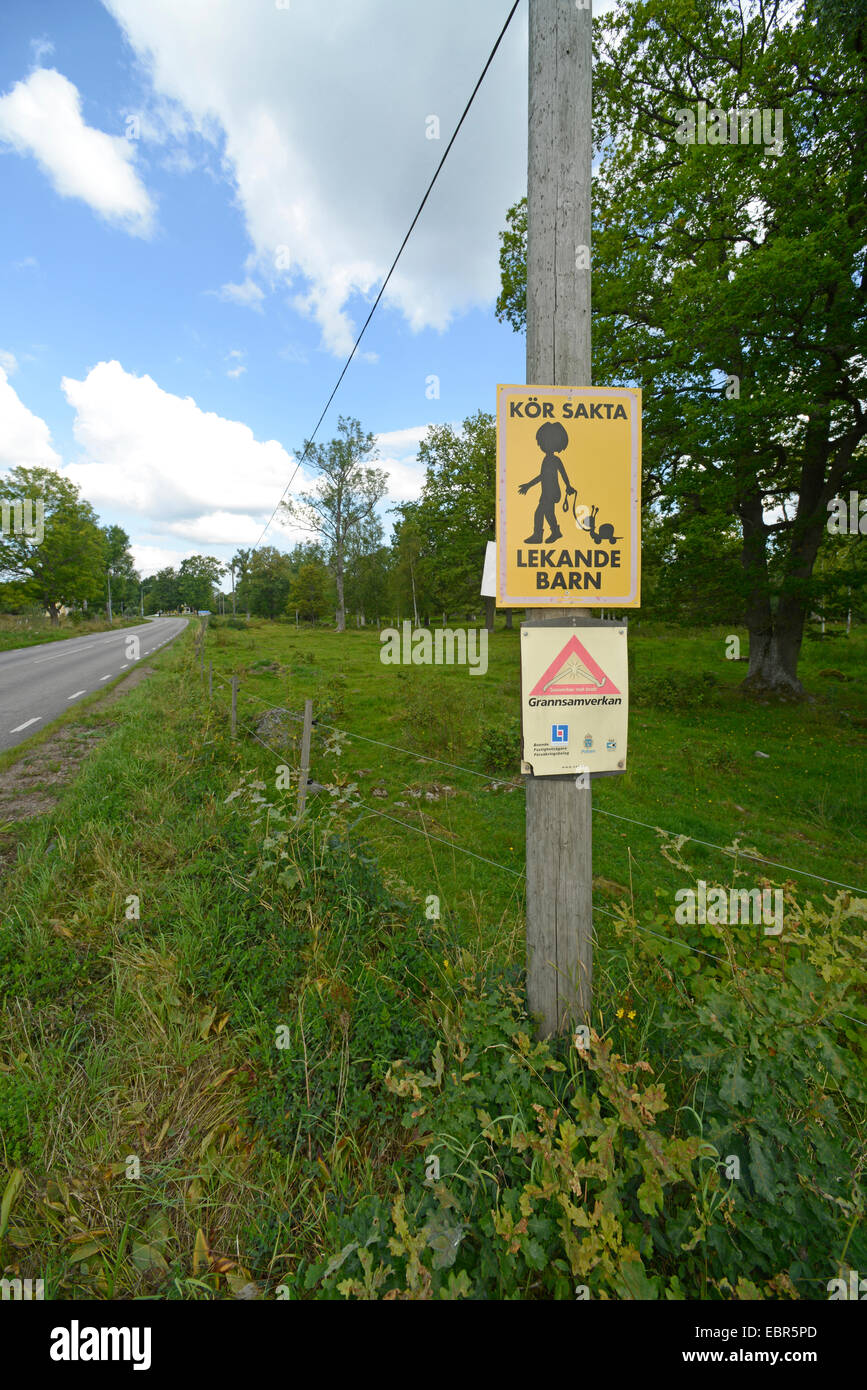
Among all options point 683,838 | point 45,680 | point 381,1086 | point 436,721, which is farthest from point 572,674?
point 45,680

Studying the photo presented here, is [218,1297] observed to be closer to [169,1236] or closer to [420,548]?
[169,1236]

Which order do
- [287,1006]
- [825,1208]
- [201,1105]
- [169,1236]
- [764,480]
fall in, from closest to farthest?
[825,1208], [169,1236], [201,1105], [287,1006], [764,480]

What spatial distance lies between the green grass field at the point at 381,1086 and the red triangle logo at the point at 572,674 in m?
0.95

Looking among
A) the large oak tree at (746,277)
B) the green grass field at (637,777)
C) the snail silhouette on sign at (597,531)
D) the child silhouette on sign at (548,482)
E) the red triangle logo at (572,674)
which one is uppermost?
the large oak tree at (746,277)

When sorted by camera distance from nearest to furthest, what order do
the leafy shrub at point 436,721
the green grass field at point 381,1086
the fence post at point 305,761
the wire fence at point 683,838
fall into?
the green grass field at point 381,1086
the wire fence at point 683,838
the fence post at point 305,761
the leafy shrub at point 436,721

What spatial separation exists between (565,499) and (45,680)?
723 inches

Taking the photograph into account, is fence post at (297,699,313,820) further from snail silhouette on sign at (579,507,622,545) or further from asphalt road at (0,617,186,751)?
asphalt road at (0,617,186,751)

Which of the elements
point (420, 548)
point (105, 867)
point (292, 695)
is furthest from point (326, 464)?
point (105, 867)

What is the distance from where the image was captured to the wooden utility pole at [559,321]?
6.89 ft

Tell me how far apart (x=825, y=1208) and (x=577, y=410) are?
273 centimetres

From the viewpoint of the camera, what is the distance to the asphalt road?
10570 millimetres

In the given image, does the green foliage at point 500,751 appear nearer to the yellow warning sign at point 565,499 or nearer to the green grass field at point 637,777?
the green grass field at point 637,777

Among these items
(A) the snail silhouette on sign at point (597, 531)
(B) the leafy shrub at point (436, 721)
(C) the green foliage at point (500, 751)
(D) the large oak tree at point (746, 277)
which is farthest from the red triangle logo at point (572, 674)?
(D) the large oak tree at point (746, 277)
